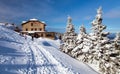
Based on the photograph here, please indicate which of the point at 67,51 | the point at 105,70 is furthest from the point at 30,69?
the point at 67,51

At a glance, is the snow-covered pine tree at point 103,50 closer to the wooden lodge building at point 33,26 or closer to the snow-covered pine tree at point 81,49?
the snow-covered pine tree at point 81,49

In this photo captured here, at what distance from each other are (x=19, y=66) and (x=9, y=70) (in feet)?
5.79

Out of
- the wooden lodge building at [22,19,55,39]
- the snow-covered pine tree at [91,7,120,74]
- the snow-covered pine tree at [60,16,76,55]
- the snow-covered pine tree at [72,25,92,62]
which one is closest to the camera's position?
the snow-covered pine tree at [91,7,120,74]

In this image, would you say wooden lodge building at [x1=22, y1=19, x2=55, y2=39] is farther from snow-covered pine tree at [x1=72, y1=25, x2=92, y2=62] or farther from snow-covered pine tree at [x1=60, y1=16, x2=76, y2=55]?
snow-covered pine tree at [x1=72, y1=25, x2=92, y2=62]

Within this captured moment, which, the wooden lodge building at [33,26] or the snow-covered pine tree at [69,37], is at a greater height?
the wooden lodge building at [33,26]

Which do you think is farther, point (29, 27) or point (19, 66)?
point (29, 27)

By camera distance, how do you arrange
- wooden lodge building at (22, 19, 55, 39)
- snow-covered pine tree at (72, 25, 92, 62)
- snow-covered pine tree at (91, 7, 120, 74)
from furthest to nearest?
wooden lodge building at (22, 19, 55, 39) < snow-covered pine tree at (72, 25, 92, 62) < snow-covered pine tree at (91, 7, 120, 74)

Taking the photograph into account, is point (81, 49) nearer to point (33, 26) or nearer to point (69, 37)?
point (69, 37)

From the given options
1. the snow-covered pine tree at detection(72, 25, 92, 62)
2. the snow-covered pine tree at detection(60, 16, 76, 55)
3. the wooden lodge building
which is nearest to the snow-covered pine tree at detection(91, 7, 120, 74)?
the snow-covered pine tree at detection(72, 25, 92, 62)

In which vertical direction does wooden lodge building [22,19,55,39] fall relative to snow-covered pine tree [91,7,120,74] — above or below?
above

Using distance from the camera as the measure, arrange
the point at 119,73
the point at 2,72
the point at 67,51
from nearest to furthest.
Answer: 1. the point at 2,72
2. the point at 119,73
3. the point at 67,51

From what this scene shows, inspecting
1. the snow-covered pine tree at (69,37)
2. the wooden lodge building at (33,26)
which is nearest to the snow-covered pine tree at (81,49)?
the snow-covered pine tree at (69,37)

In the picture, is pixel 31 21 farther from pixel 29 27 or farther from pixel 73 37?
pixel 73 37

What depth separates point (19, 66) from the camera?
17078mm
